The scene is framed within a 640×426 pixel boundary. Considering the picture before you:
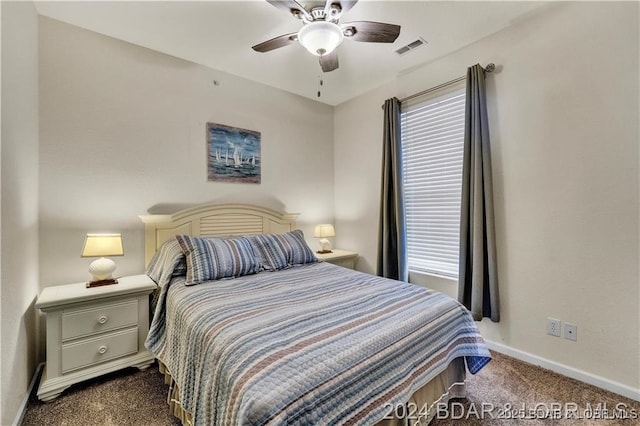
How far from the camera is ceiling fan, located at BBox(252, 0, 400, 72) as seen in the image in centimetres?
170

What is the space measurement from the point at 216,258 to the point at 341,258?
64.2 inches

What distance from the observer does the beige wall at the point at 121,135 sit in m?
2.13

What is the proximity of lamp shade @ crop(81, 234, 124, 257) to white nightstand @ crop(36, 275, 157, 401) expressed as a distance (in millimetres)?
253

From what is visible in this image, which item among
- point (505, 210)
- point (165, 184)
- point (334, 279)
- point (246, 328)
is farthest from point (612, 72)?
point (165, 184)

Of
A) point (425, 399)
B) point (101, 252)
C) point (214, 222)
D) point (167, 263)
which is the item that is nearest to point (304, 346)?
point (425, 399)

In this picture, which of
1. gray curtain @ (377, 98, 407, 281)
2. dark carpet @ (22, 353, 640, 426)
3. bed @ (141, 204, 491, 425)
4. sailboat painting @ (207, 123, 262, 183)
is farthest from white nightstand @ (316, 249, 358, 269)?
dark carpet @ (22, 353, 640, 426)

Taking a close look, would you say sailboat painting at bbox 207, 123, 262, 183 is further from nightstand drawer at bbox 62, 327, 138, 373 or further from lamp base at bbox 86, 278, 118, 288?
nightstand drawer at bbox 62, 327, 138, 373

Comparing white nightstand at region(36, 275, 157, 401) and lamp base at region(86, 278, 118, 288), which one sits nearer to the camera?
white nightstand at region(36, 275, 157, 401)

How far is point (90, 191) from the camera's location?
7.45 feet

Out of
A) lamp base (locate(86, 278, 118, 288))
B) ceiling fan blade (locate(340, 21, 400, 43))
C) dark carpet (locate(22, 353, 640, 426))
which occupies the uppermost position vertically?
ceiling fan blade (locate(340, 21, 400, 43))

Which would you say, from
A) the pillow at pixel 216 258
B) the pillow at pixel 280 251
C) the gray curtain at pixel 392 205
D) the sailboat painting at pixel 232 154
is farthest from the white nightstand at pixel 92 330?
the gray curtain at pixel 392 205

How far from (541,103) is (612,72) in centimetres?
38

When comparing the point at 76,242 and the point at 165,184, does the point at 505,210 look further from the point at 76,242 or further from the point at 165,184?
the point at 76,242

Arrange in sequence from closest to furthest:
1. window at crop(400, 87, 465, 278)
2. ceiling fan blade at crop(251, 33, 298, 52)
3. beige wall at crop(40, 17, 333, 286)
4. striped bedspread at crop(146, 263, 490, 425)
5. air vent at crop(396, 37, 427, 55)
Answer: striped bedspread at crop(146, 263, 490, 425) → ceiling fan blade at crop(251, 33, 298, 52) → beige wall at crop(40, 17, 333, 286) → air vent at crop(396, 37, 427, 55) → window at crop(400, 87, 465, 278)
